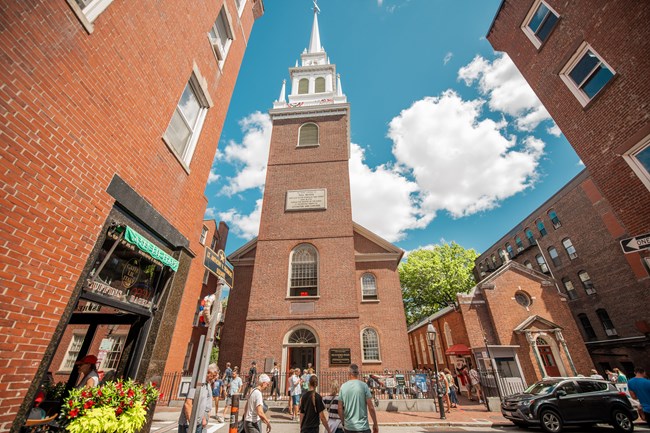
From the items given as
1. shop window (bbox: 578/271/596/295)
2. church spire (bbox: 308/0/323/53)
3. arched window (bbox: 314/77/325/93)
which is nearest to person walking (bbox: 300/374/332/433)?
arched window (bbox: 314/77/325/93)

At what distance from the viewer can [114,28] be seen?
4227 mm

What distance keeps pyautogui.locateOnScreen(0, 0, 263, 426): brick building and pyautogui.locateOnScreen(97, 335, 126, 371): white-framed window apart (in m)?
10.5

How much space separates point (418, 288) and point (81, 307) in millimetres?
34639

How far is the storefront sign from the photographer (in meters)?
4.00

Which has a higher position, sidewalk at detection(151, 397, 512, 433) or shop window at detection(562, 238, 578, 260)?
shop window at detection(562, 238, 578, 260)

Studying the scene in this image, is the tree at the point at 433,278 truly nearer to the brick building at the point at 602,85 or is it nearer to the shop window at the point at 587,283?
the shop window at the point at 587,283

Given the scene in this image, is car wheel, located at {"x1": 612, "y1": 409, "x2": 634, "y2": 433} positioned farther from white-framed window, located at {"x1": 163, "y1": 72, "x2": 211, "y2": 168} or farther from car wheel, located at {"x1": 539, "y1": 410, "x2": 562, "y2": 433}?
white-framed window, located at {"x1": 163, "y1": 72, "x2": 211, "y2": 168}

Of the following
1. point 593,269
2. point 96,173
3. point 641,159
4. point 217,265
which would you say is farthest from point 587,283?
point 96,173

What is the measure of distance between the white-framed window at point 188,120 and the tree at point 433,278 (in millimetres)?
32619

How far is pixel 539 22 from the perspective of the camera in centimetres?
982

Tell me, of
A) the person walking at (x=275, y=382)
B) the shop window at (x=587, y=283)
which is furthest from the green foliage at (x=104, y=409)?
the shop window at (x=587, y=283)

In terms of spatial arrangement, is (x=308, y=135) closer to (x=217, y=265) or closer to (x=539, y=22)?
(x=539, y=22)

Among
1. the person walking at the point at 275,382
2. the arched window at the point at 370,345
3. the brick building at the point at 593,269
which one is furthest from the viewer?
the brick building at the point at 593,269

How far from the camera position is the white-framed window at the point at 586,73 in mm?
7755
